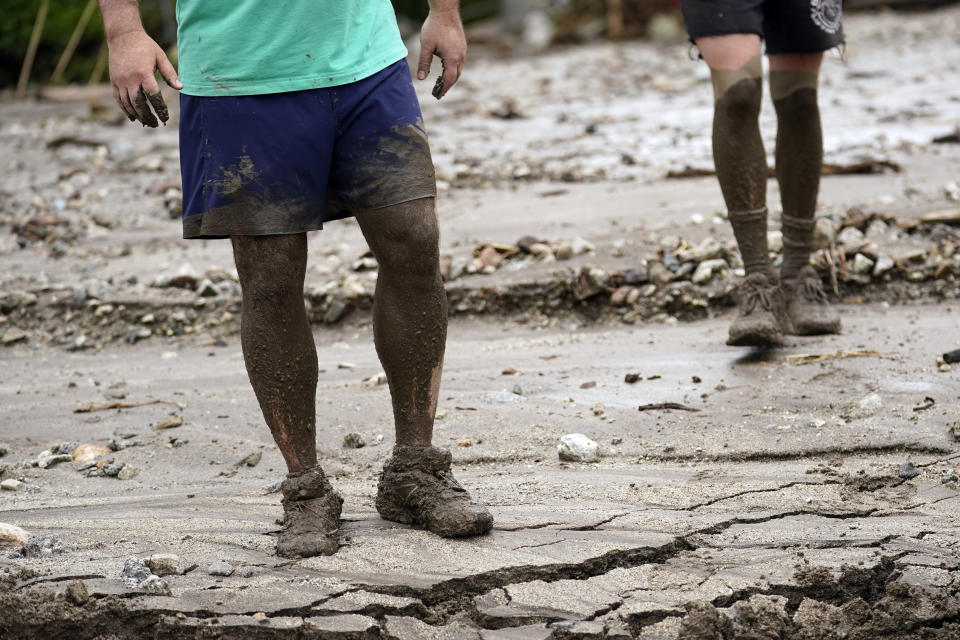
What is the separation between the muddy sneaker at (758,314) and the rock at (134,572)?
2.03m

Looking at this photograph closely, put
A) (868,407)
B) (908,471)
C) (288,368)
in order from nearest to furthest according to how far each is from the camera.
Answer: (288,368), (908,471), (868,407)

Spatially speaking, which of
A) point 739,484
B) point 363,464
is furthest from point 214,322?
point 739,484

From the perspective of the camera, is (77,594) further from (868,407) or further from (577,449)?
(868,407)

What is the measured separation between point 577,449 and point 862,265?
1.91m

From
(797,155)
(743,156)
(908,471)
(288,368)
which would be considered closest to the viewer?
(288,368)

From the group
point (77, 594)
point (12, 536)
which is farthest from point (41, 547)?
point (77, 594)

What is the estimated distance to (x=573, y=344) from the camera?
4109mm

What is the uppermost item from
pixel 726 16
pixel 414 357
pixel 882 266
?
pixel 726 16

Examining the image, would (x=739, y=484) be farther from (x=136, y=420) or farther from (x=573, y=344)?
(x=136, y=420)

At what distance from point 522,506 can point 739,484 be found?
0.57 m

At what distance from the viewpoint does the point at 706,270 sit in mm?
4398

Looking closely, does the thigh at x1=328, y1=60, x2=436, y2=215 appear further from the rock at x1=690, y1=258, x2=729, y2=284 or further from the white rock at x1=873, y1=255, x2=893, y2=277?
the white rock at x1=873, y1=255, x2=893, y2=277

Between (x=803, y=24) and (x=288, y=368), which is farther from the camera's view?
(x=803, y=24)

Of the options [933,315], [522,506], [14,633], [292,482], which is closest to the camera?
[14,633]
